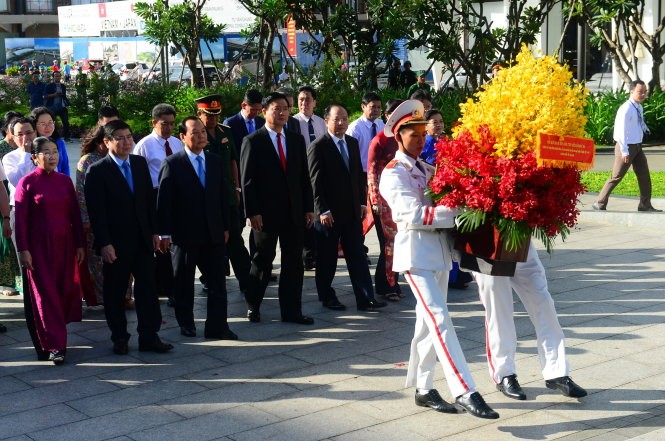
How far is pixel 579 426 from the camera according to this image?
5.94 meters

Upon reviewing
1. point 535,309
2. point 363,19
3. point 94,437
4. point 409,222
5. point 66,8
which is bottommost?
point 94,437

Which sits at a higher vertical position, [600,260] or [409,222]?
[409,222]

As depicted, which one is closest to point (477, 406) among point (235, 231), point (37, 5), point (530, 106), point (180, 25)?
point (530, 106)

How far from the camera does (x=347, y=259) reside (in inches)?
360

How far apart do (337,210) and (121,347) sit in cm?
235

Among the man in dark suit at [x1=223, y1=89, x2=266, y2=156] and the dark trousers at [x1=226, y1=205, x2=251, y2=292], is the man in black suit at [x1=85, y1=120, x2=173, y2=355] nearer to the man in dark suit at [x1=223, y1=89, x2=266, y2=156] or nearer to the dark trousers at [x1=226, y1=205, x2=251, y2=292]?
the dark trousers at [x1=226, y1=205, x2=251, y2=292]

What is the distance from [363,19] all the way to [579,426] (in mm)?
18516

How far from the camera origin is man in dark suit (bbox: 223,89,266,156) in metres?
10.5

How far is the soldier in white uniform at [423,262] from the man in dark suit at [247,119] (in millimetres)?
4292

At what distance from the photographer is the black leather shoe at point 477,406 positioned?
19.5ft

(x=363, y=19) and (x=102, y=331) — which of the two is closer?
(x=102, y=331)

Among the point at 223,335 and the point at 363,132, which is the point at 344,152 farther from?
the point at 223,335

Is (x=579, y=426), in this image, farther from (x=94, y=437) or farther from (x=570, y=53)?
(x=570, y=53)

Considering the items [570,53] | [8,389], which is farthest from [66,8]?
[8,389]
